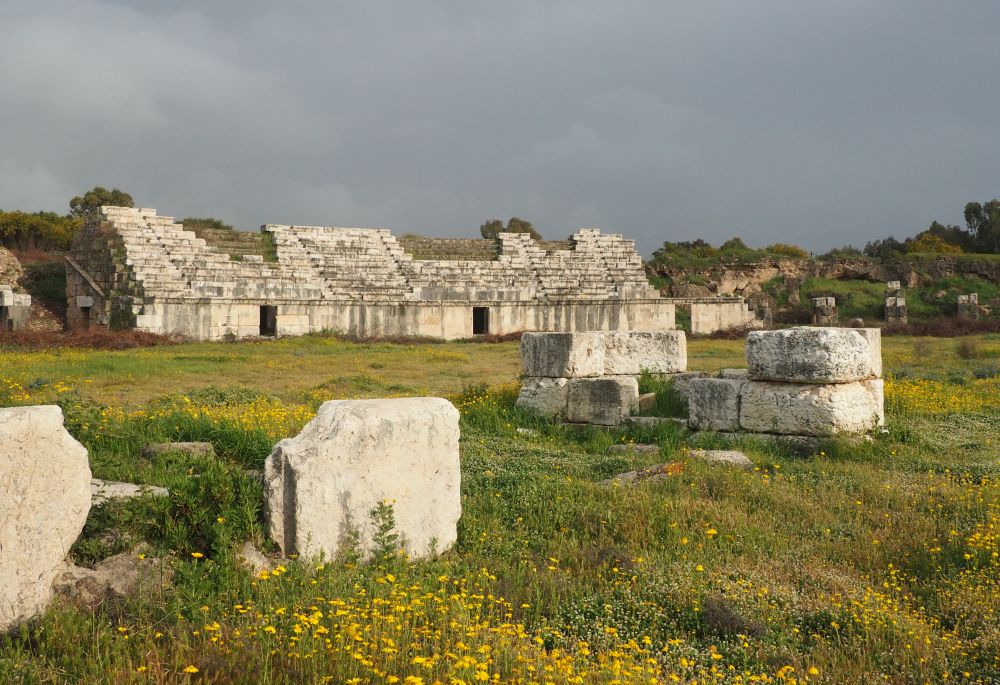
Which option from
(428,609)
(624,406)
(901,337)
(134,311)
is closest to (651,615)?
(428,609)

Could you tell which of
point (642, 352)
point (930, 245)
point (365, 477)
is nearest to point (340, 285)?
point (642, 352)

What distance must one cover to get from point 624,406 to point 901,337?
18.6 meters

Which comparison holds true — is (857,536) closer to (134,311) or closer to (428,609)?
(428,609)

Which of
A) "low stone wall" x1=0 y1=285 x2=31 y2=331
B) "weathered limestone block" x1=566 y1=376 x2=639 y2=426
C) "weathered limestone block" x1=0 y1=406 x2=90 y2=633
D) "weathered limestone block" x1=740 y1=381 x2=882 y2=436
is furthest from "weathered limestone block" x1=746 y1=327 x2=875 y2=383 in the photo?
"low stone wall" x1=0 y1=285 x2=31 y2=331

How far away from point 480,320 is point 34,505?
85.7 feet

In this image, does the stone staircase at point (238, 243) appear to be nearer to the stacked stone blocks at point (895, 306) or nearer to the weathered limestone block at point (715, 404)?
the weathered limestone block at point (715, 404)

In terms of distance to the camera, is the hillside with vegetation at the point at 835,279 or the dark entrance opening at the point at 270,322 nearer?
the dark entrance opening at the point at 270,322

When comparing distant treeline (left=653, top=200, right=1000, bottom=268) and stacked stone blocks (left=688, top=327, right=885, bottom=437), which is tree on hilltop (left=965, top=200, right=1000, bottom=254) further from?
stacked stone blocks (left=688, top=327, right=885, bottom=437)

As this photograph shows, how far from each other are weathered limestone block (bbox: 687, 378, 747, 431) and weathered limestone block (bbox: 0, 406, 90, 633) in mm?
6653

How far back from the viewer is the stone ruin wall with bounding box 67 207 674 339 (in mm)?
24266

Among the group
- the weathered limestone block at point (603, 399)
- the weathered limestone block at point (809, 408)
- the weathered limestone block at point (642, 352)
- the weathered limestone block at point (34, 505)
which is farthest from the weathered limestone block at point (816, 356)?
the weathered limestone block at point (34, 505)

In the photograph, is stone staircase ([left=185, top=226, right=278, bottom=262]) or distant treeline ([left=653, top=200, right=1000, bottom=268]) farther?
distant treeline ([left=653, top=200, right=1000, bottom=268])

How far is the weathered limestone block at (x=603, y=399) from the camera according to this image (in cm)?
977

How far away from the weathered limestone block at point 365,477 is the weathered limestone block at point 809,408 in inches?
176
